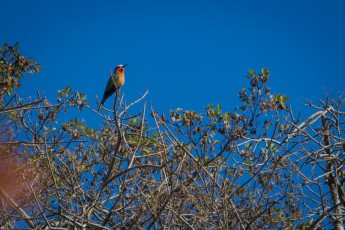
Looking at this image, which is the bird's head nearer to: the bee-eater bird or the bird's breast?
the bee-eater bird

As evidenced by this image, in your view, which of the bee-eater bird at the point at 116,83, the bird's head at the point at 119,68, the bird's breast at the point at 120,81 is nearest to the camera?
the bee-eater bird at the point at 116,83

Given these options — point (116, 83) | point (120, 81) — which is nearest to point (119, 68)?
point (120, 81)

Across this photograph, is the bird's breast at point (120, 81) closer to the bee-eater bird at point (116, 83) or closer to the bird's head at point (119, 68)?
the bee-eater bird at point (116, 83)

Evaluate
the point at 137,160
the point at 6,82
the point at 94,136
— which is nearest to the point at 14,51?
the point at 6,82

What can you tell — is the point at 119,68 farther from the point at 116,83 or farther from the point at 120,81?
the point at 116,83

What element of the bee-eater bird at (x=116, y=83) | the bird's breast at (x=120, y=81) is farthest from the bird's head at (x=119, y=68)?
the bird's breast at (x=120, y=81)

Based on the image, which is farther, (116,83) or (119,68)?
(119,68)

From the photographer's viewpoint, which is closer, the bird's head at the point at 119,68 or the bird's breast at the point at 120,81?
the bird's breast at the point at 120,81

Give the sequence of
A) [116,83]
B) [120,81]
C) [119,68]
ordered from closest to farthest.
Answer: [116,83], [120,81], [119,68]

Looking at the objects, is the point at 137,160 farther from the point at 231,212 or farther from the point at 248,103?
the point at 231,212

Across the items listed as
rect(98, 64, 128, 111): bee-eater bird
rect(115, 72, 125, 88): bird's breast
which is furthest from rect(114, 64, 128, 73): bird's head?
rect(115, 72, 125, 88): bird's breast

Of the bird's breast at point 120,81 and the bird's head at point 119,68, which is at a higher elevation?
the bird's head at point 119,68

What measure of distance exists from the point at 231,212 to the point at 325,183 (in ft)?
4.17

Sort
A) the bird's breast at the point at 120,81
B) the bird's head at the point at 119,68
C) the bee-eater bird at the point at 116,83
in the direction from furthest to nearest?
the bird's head at the point at 119,68 → the bird's breast at the point at 120,81 → the bee-eater bird at the point at 116,83
